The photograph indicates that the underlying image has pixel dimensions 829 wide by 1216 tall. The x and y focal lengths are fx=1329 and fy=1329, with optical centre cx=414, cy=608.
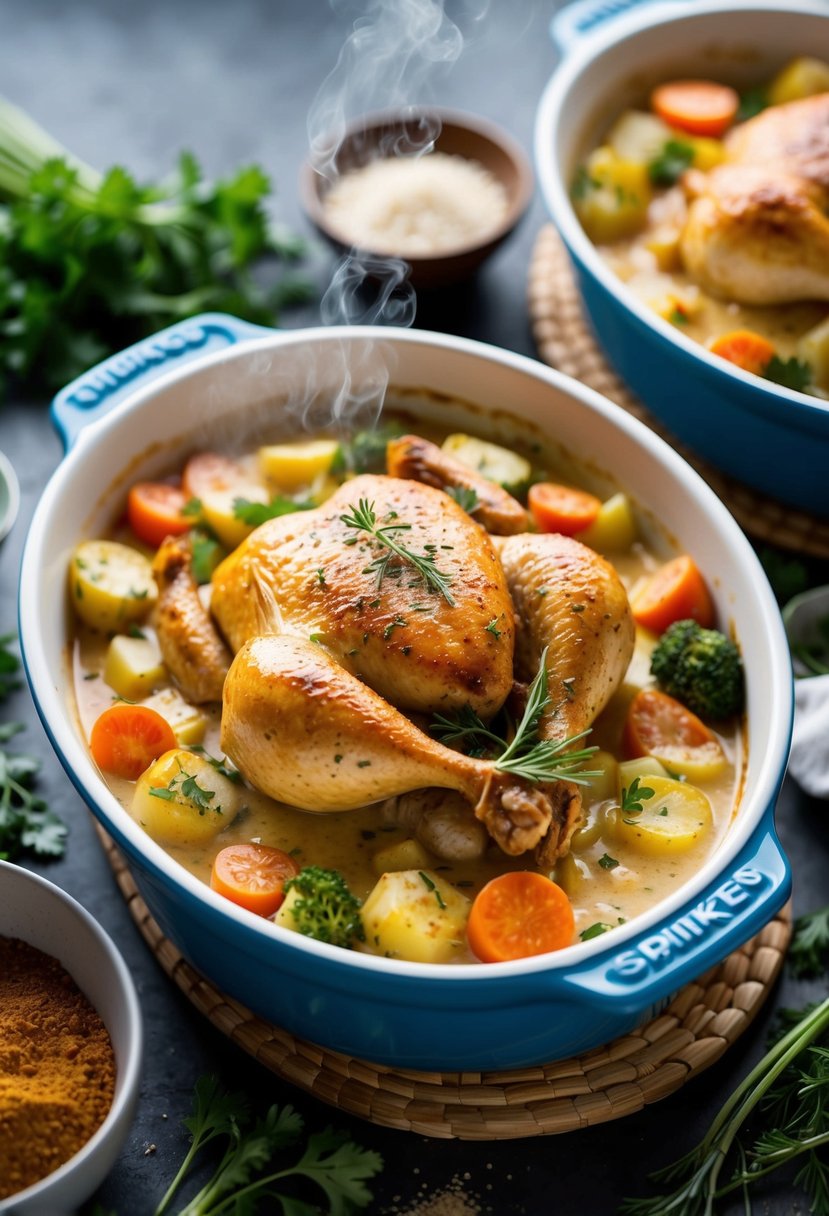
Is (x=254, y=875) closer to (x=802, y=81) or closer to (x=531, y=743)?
(x=531, y=743)

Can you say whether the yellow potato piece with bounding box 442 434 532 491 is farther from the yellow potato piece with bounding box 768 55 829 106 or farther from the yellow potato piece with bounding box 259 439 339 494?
the yellow potato piece with bounding box 768 55 829 106

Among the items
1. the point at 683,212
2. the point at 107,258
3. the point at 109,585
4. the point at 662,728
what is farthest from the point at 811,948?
the point at 107,258

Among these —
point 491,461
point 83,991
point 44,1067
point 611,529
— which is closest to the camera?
point 44,1067

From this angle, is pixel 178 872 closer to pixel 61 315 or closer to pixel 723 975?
pixel 723 975

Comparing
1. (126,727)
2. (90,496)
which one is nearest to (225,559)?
(90,496)

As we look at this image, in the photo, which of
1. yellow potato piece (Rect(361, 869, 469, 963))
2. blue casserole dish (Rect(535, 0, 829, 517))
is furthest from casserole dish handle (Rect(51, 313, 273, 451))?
yellow potato piece (Rect(361, 869, 469, 963))

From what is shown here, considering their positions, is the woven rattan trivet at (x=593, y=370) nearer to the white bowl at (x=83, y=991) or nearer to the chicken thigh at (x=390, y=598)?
the chicken thigh at (x=390, y=598)
